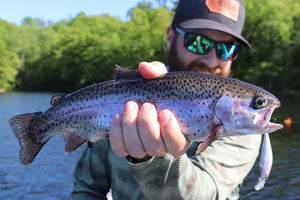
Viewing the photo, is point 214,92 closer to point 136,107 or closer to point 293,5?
point 136,107

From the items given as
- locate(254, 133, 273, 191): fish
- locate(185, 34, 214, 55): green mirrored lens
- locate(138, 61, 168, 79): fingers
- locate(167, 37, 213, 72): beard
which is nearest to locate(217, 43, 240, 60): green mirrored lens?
locate(185, 34, 214, 55): green mirrored lens

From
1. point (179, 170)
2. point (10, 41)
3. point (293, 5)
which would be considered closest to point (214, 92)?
point (179, 170)

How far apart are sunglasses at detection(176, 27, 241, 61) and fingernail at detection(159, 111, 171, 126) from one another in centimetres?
196

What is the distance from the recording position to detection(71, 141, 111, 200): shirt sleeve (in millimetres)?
3836

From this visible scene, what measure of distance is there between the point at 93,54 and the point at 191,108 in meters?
50.0

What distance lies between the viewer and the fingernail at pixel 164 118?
2246 mm

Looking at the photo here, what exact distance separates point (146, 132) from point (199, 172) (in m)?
0.80

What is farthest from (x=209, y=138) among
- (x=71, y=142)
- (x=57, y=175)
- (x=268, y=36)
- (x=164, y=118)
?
(x=268, y=36)

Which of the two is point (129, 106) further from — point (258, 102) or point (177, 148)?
point (258, 102)

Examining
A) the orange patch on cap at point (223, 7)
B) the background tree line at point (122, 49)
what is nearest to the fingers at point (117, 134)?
the orange patch on cap at point (223, 7)

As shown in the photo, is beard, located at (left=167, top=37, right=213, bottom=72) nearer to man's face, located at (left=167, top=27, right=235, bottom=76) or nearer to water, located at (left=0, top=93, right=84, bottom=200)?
man's face, located at (left=167, top=27, right=235, bottom=76)

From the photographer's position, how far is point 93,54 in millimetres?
50750

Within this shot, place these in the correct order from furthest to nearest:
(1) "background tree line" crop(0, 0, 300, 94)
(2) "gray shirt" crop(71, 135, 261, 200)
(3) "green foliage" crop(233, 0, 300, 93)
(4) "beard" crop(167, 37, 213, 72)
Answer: (1) "background tree line" crop(0, 0, 300, 94) → (3) "green foliage" crop(233, 0, 300, 93) → (4) "beard" crop(167, 37, 213, 72) → (2) "gray shirt" crop(71, 135, 261, 200)

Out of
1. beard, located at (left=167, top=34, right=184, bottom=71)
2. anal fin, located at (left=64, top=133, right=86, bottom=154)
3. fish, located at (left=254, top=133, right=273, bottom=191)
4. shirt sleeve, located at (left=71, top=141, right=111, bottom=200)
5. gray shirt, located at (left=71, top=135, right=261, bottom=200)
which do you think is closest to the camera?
gray shirt, located at (left=71, top=135, right=261, bottom=200)
